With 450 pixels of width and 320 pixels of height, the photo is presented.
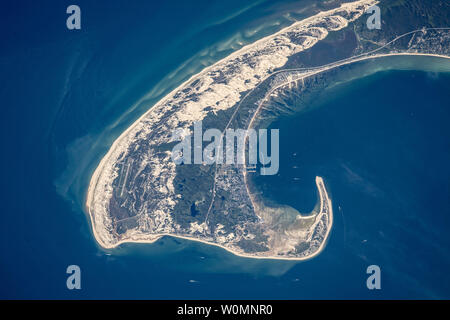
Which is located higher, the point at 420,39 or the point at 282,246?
the point at 420,39

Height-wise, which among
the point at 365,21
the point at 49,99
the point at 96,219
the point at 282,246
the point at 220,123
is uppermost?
the point at 365,21

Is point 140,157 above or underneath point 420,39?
underneath

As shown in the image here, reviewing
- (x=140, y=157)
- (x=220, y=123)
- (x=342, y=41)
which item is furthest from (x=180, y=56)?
(x=342, y=41)

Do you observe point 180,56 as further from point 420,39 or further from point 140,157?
point 420,39

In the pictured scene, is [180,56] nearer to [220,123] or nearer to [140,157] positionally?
[220,123]
